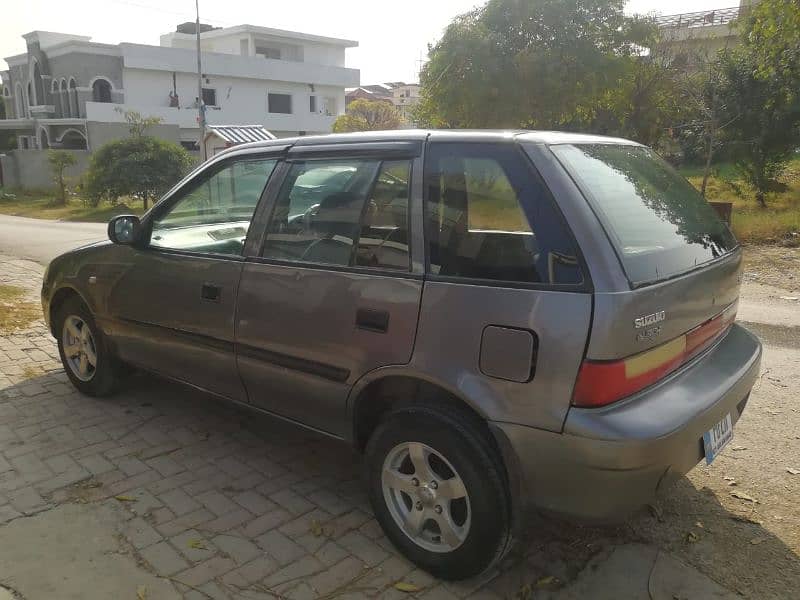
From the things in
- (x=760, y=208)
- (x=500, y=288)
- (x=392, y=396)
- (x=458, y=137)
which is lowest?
(x=392, y=396)

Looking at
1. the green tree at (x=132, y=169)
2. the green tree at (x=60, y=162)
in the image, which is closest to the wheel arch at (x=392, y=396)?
the green tree at (x=132, y=169)

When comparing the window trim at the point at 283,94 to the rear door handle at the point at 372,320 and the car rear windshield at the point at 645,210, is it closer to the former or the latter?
the car rear windshield at the point at 645,210

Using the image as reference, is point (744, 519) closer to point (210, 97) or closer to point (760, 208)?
point (760, 208)

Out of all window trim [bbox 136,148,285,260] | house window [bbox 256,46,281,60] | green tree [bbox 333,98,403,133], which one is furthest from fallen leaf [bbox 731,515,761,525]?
house window [bbox 256,46,281,60]

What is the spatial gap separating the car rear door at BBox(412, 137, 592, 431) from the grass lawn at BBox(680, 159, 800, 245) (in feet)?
33.6

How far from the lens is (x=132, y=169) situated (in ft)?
79.7

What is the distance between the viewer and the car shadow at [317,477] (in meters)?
2.71

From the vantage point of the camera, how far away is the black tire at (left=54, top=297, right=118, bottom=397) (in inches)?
171

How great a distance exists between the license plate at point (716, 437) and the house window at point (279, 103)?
51.0m

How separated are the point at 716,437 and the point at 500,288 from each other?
1141 millimetres

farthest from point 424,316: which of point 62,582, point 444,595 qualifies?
point 62,582

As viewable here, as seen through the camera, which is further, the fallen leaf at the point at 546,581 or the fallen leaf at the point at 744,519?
the fallen leaf at the point at 744,519

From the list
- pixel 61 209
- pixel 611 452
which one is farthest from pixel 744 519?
pixel 61 209

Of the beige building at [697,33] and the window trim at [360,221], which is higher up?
the beige building at [697,33]
